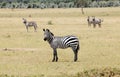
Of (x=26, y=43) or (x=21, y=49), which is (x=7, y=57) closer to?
(x=21, y=49)

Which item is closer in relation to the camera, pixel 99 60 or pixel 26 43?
pixel 99 60

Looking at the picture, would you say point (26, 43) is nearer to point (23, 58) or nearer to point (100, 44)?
point (100, 44)

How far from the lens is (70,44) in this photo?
1817cm

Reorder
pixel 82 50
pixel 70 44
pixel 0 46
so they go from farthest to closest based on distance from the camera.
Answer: pixel 0 46, pixel 82 50, pixel 70 44

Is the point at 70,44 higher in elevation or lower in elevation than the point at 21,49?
higher

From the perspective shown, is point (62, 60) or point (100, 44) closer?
point (62, 60)

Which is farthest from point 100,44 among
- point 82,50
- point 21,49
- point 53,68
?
point 53,68

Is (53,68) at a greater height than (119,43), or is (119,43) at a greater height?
(53,68)

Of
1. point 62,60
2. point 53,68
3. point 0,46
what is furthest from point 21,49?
point 53,68

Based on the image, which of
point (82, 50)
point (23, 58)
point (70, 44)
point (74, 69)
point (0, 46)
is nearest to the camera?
point (74, 69)

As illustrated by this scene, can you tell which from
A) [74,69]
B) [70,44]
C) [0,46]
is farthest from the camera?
[0,46]

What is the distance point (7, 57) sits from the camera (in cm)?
1997

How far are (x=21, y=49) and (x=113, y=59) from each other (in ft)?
18.8

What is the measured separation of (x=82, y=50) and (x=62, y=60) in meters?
3.62
